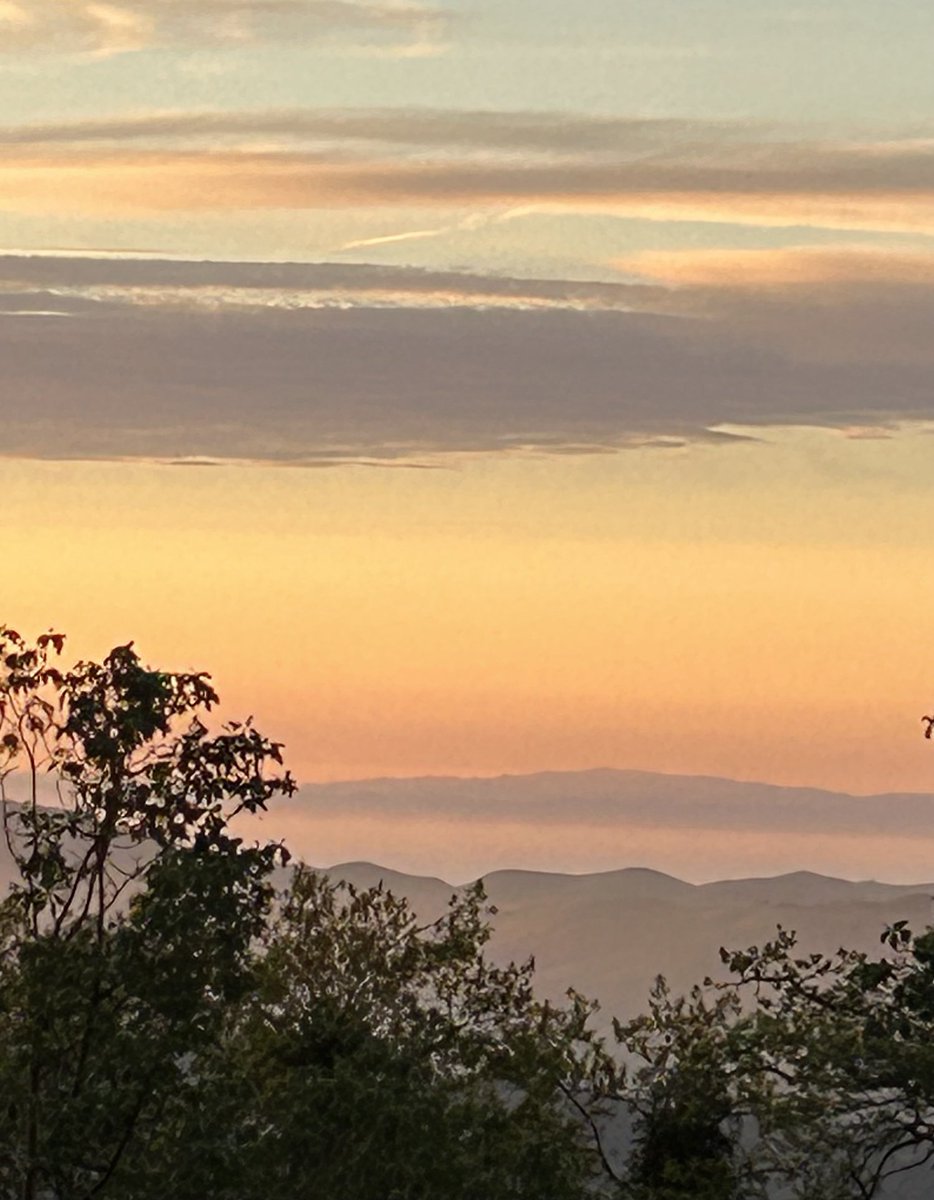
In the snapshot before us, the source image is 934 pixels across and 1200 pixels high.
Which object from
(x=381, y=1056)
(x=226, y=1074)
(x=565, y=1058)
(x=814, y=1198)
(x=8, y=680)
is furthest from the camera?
(x=565, y=1058)

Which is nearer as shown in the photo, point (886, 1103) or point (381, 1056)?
point (886, 1103)

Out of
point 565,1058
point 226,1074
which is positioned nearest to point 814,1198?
point 565,1058

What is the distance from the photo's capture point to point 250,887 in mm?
28531

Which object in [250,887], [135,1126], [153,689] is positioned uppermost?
[153,689]

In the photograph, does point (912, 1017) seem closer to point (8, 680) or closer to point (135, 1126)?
point (135, 1126)

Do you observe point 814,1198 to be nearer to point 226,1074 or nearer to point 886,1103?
point 886,1103

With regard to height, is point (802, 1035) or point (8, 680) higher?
point (8, 680)

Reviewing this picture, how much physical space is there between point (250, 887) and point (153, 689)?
2405mm

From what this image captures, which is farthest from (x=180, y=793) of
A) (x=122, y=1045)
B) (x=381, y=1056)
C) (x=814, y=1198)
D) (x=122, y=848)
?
(x=814, y=1198)

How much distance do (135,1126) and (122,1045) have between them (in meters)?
1.19

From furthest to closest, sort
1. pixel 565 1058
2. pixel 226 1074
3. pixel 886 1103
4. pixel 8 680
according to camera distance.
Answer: pixel 565 1058, pixel 886 1103, pixel 226 1074, pixel 8 680

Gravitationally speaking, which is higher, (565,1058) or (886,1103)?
(565,1058)

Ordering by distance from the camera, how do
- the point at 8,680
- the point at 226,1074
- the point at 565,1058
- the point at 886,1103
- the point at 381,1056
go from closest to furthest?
the point at 8,680 < the point at 226,1074 < the point at 886,1103 < the point at 381,1056 < the point at 565,1058

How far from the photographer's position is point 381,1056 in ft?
126
